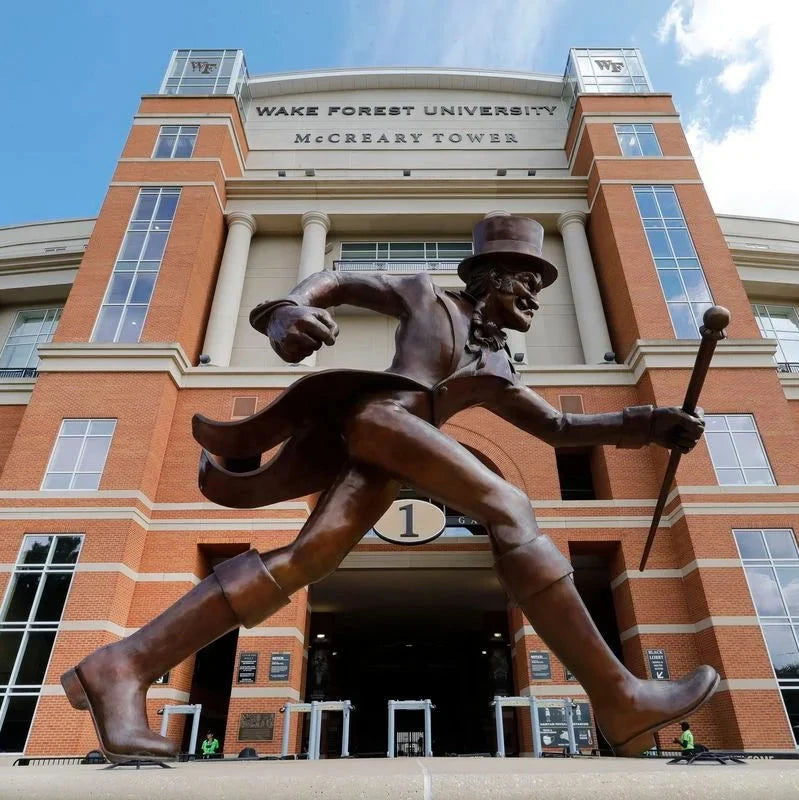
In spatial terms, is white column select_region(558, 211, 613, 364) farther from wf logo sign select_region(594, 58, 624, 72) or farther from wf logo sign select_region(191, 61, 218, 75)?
wf logo sign select_region(191, 61, 218, 75)

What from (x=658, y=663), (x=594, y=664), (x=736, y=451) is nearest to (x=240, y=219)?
(x=736, y=451)

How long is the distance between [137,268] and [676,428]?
19213 millimetres

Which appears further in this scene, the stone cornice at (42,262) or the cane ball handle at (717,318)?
the stone cornice at (42,262)

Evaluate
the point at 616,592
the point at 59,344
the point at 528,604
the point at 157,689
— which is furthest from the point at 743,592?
the point at 59,344

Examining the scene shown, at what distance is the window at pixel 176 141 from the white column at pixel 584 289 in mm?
13096

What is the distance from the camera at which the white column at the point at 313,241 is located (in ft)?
68.7

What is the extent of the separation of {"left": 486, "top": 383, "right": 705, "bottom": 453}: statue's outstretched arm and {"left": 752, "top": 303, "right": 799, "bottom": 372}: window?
854 inches

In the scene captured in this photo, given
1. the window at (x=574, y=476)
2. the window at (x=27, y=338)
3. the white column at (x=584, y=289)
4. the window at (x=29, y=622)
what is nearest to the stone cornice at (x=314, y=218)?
the white column at (x=584, y=289)

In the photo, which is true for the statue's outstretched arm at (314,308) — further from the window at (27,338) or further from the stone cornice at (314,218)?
the window at (27,338)

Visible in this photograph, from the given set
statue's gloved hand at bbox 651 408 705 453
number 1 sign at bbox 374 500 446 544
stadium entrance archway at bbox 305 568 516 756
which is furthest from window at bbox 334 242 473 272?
statue's gloved hand at bbox 651 408 705 453

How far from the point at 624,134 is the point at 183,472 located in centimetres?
1832

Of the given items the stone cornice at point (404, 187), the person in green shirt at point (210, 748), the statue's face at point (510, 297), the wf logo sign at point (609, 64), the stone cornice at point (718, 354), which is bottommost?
the person in green shirt at point (210, 748)

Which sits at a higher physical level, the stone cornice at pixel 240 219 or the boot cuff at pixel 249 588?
the stone cornice at pixel 240 219

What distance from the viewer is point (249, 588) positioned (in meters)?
2.24
